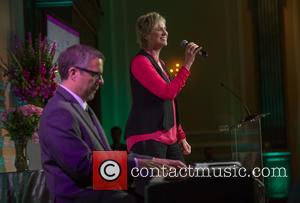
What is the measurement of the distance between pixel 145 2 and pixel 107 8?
16.3 inches

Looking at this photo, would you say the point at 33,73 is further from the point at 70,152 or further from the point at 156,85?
the point at 70,152

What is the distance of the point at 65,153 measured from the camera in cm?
145

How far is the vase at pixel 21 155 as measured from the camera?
297 cm

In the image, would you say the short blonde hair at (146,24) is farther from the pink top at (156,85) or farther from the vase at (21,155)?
the vase at (21,155)

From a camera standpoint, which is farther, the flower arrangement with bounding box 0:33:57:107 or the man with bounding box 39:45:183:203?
the flower arrangement with bounding box 0:33:57:107

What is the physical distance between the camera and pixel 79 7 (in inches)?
189

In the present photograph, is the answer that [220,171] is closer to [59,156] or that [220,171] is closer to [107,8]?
[59,156]

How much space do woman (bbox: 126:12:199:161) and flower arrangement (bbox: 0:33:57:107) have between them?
1.17 m

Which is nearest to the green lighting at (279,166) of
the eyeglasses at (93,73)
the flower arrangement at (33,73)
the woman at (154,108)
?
the flower arrangement at (33,73)

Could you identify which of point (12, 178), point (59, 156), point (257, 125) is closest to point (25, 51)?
point (12, 178)

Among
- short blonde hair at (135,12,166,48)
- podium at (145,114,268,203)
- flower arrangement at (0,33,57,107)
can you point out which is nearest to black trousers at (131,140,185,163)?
short blonde hair at (135,12,166,48)

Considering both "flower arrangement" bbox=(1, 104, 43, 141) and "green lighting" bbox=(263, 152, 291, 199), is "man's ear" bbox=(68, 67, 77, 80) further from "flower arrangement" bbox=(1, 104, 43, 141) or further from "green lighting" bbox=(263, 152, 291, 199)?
"green lighting" bbox=(263, 152, 291, 199)

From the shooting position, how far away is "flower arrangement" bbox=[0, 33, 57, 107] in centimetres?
316

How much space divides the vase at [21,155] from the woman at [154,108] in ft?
3.64
